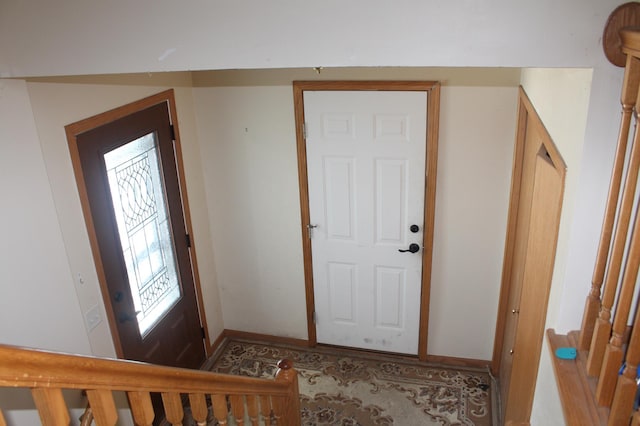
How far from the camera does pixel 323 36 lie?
1.67 metres

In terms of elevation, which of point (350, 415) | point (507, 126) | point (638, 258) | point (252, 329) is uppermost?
point (507, 126)

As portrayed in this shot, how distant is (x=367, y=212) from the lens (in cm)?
360

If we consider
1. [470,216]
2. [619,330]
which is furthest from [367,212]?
[619,330]

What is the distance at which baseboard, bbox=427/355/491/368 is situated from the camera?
12.3 ft

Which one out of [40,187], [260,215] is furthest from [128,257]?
[260,215]

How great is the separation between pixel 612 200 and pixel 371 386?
2632mm

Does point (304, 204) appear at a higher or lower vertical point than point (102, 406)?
higher

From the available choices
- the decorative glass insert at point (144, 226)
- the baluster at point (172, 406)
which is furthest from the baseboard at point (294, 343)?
the baluster at point (172, 406)

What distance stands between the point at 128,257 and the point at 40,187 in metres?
0.82

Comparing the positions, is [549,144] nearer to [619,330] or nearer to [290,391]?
[619,330]

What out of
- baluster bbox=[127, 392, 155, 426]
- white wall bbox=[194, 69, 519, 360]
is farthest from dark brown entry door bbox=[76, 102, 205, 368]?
baluster bbox=[127, 392, 155, 426]

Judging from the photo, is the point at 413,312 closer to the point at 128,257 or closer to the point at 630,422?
the point at 128,257

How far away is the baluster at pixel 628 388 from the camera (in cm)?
118

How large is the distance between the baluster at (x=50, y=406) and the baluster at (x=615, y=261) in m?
1.28
